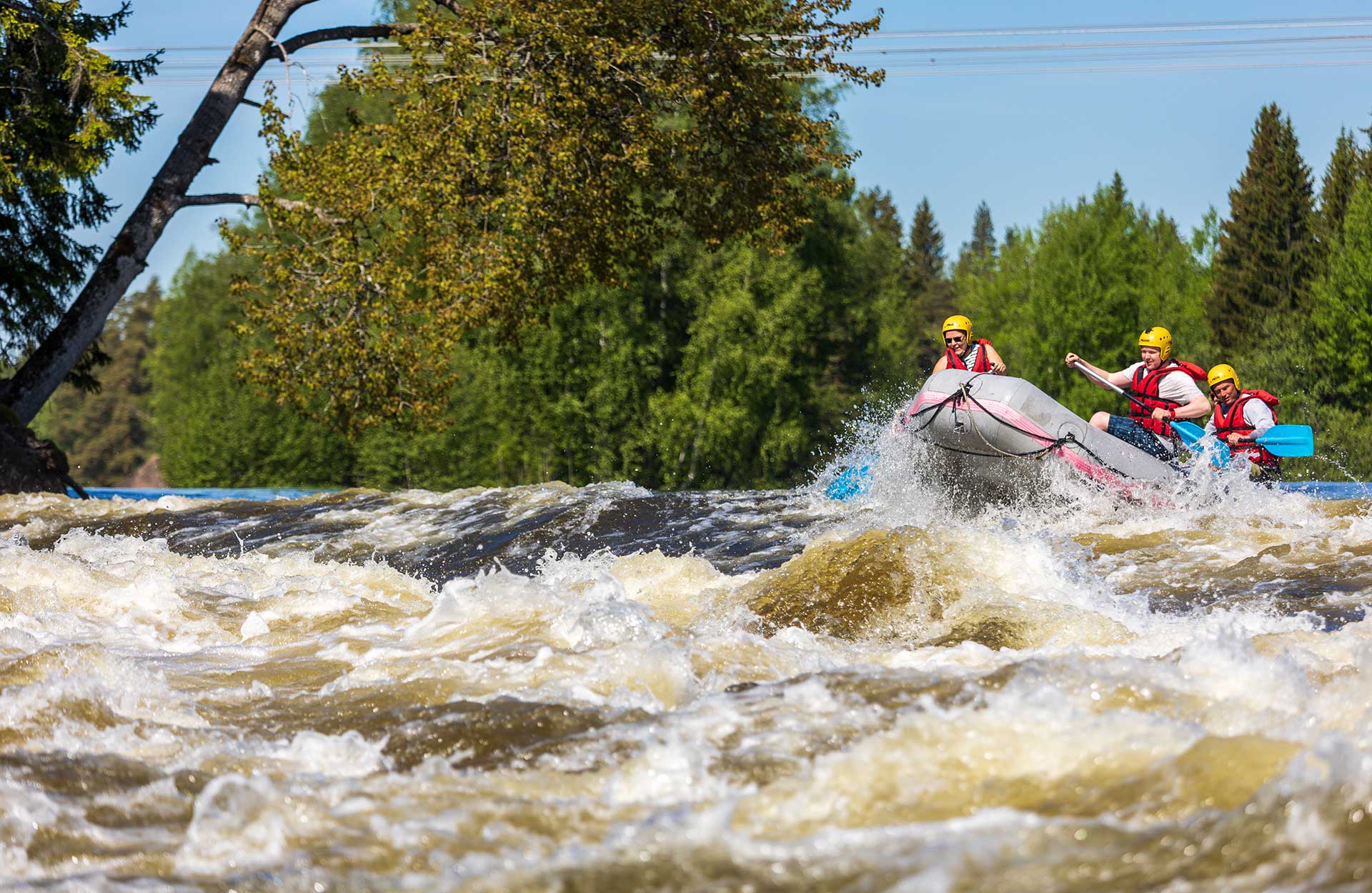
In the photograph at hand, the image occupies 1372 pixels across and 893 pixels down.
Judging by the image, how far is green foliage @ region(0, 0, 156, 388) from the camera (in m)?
15.5

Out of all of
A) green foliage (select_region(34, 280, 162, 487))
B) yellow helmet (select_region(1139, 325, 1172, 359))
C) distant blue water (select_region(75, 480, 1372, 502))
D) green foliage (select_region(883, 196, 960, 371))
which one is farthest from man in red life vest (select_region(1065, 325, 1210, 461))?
green foliage (select_region(34, 280, 162, 487))

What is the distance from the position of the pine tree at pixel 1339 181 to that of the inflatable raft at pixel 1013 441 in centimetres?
3599

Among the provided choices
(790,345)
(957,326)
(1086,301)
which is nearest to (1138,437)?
(957,326)

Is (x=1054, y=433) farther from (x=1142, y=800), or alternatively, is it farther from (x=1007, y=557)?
(x=1142, y=800)

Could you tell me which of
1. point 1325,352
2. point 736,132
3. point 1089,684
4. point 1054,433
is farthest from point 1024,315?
point 1089,684

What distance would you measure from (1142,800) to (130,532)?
9.32 meters

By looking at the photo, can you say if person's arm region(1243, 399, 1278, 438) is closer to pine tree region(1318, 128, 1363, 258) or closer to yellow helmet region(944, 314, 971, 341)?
yellow helmet region(944, 314, 971, 341)

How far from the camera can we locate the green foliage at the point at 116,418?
78.2 meters

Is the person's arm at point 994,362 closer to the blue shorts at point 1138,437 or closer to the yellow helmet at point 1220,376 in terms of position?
the blue shorts at point 1138,437

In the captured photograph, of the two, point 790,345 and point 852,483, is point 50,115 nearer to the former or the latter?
point 852,483

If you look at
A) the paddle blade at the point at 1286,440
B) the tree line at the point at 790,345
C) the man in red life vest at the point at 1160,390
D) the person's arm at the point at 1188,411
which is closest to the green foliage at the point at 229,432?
the tree line at the point at 790,345

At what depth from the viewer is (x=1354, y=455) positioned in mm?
35844

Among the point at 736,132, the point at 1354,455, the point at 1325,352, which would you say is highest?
the point at 736,132

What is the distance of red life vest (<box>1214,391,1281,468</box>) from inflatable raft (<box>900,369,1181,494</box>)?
1.31 meters
